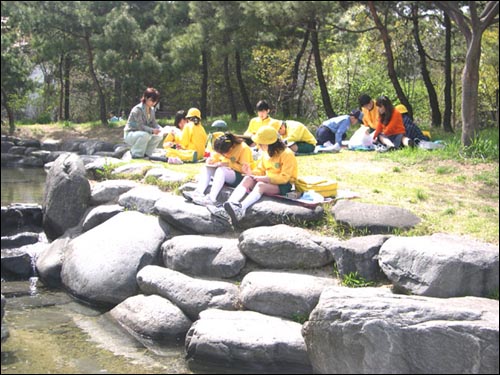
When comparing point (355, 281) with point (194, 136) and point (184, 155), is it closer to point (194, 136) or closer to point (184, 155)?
point (184, 155)

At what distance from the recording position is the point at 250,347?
5711 mm

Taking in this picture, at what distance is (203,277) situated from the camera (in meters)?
7.16

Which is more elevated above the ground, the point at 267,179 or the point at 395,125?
the point at 395,125

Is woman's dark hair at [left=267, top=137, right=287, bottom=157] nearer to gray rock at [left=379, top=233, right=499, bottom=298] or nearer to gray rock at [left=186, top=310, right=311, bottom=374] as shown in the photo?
gray rock at [left=379, top=233, right=499, bottom=298]

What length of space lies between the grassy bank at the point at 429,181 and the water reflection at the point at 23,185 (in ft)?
13.8

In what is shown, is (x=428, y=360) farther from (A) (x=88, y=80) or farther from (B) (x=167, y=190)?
(A) (x=88, y=80)

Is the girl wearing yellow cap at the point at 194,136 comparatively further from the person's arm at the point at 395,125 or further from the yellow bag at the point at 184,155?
the person's arm at the point at 395,125

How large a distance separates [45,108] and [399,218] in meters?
25.2

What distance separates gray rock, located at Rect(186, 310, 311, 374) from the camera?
570cm

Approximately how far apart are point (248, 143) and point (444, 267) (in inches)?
204

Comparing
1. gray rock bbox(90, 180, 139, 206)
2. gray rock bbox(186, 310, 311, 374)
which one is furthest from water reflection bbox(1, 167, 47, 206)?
gray rock bbox(186, 310, 311, 374)

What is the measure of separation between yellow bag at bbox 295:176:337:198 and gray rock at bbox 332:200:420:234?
0.50 m

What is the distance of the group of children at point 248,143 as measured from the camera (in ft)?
25.3

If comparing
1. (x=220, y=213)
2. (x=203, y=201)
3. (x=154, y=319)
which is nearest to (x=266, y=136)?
(x=220, y=213)
